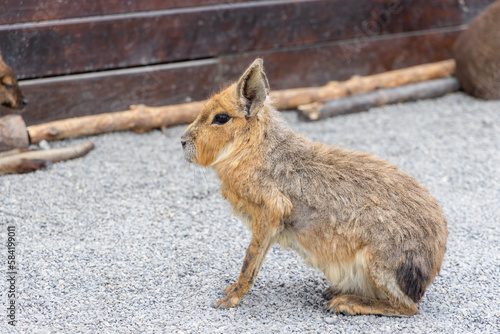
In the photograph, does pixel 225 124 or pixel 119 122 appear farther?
pixel 119 122

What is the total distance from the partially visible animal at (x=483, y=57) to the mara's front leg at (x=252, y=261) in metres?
5.63

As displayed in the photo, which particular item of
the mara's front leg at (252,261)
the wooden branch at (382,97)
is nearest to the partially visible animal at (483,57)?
the wooden branch at (382,97)

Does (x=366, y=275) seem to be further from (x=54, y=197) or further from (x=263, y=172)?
(x=54, y=197)

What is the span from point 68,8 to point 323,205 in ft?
13.0

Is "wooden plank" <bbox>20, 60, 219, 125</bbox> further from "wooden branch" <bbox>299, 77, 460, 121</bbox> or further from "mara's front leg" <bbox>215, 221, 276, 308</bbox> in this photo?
"mara's front leg" <bbox>215, 221, 276, 308</bbox>

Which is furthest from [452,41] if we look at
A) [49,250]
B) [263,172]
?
[49,250]

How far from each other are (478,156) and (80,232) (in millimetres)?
4266

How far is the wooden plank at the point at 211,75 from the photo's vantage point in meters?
6.33

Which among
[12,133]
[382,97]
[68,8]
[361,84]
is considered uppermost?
[68,8]

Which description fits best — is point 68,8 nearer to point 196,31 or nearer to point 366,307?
point 196,31

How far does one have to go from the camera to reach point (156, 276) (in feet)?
13.1

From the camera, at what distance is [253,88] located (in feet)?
11.5

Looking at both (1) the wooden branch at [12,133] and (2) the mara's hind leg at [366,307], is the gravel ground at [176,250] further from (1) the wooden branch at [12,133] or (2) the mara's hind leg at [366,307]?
(1) the wooden branch at [12,133]

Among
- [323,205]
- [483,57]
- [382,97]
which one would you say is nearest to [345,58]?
[382,97]
